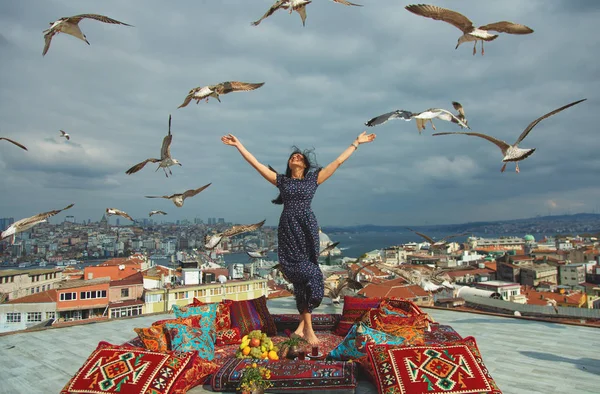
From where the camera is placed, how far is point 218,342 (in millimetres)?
4906

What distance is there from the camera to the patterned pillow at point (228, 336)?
16.1ft

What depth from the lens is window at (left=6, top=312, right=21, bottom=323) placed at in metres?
21.8

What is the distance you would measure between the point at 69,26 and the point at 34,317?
2305 cm

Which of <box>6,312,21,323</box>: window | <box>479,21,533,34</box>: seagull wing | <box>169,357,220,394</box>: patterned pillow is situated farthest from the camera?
<box>6,312,21,323</box>: window

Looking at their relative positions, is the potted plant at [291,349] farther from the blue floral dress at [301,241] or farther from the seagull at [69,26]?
the seagull at [69,26]

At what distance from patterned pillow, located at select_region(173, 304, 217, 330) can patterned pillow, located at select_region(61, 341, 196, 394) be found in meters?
1.23

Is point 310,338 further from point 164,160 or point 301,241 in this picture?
point 164,160

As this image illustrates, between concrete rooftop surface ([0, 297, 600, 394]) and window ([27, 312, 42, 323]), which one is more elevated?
concrete rooftop surface ([0, 297, 600, 394])

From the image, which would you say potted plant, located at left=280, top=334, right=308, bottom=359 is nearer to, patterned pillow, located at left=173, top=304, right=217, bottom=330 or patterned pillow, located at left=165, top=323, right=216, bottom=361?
patterned pillow, located at left=165, top=323, right=216, bottom=361

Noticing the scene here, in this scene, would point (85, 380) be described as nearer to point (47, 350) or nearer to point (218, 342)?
point (218, 342)

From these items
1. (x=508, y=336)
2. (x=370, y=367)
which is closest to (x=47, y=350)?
(x=370, y=367)

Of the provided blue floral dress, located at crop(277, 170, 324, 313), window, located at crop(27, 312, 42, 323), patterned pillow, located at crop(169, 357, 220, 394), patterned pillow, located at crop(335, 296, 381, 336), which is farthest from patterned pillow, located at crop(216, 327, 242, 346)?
window, located at crop(27, 312, 42, 323)

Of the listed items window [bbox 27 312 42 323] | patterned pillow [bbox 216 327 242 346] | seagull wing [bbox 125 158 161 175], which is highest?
seagull wing [bbox 125 158 161 175]

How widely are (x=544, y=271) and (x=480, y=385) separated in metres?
59.6
